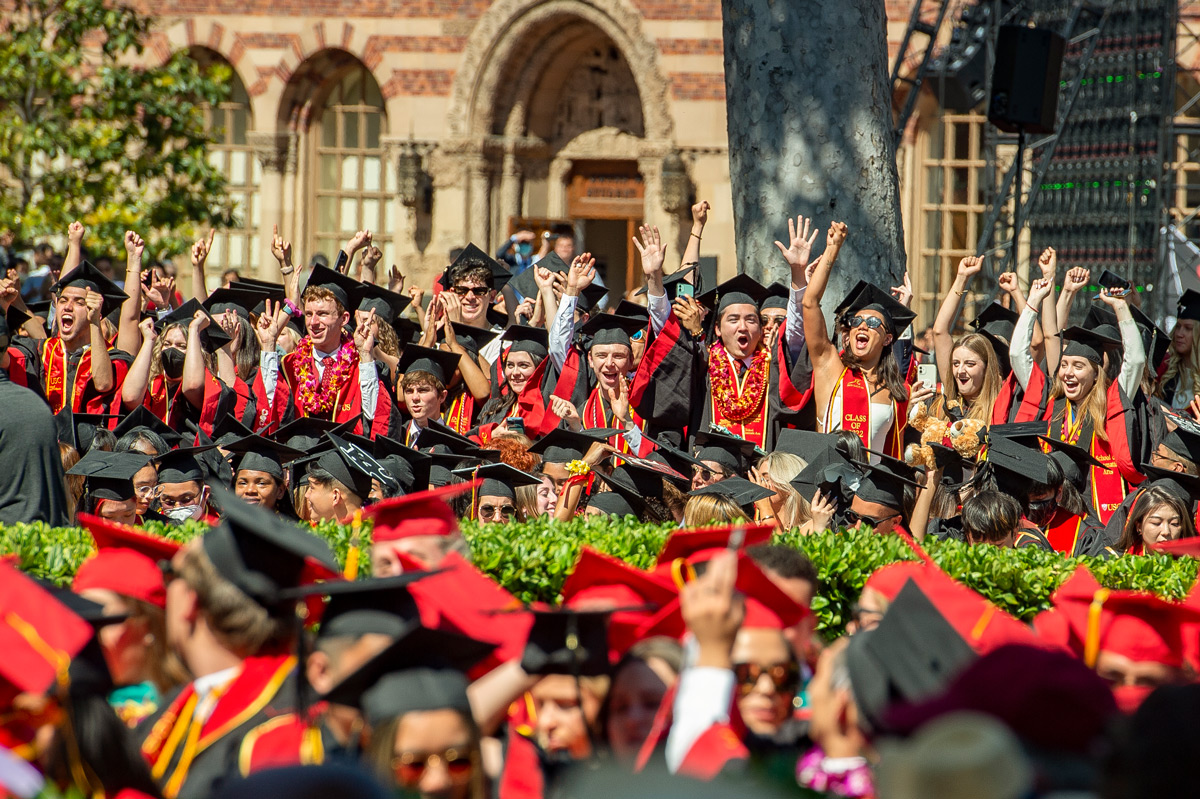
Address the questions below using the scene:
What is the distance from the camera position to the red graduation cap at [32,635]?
2.61m

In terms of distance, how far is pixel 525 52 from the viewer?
633 inches

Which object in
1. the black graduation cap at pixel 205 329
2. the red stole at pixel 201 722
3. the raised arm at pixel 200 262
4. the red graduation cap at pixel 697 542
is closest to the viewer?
the red stole at pixel 201 722

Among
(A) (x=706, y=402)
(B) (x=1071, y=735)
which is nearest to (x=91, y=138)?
(A) (x=706, y=402)

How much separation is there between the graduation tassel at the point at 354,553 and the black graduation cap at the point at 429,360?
7.70 feet

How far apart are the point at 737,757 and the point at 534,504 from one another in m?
3.79

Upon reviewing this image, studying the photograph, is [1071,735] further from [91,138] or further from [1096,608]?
[91,138]

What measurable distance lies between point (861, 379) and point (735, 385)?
67 cm

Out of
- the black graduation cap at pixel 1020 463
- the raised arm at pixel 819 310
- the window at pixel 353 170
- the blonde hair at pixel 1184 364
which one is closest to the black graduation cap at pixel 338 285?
the raised arm at pixel 819 310

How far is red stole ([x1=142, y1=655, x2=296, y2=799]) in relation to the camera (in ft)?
9.41

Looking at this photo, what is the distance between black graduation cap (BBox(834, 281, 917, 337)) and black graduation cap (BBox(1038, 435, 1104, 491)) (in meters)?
0.90

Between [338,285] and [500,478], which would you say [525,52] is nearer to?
[338,285]

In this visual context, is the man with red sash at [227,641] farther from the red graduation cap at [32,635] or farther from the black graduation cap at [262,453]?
the black graduation cap at [262,453]

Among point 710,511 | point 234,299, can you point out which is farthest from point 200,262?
point 710,511

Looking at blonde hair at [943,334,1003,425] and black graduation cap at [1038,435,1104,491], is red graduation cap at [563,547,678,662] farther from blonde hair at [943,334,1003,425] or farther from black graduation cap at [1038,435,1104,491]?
blonde hair at [943,334,1003,425]
